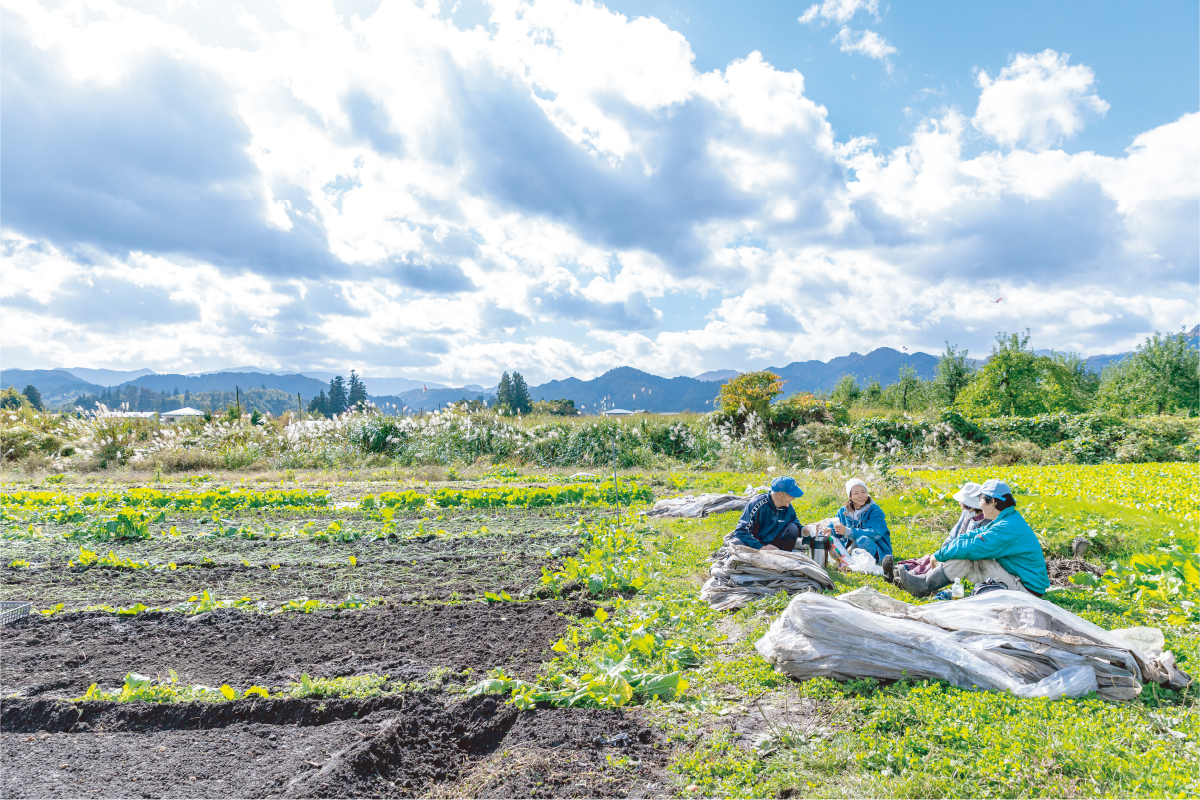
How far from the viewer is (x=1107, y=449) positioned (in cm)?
1967

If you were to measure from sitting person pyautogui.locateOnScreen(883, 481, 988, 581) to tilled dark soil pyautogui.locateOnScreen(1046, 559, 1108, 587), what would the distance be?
1.03m

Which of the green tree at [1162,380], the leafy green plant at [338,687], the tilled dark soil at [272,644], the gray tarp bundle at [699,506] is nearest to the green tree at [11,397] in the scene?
the tilled dark soil at [272,644]

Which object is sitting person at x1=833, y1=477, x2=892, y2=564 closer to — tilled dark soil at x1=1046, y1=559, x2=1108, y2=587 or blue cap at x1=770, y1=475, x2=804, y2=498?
blue cap at x1=770, y1=475, x2=804, y2=498

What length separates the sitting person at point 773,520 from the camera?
6480 millimetres

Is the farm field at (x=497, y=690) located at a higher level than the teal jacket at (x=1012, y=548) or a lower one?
lower

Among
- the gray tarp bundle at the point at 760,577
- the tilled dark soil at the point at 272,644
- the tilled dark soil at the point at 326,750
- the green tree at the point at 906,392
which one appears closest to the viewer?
the tilled dark soil at the point at 326,750

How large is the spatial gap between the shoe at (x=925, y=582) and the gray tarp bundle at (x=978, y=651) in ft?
5.32

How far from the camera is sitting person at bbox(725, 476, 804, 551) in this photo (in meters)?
6.48

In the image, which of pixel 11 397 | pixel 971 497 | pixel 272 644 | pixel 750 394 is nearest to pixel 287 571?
pixel 272 644

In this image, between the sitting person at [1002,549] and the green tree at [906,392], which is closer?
the sitting person at [1002,549]

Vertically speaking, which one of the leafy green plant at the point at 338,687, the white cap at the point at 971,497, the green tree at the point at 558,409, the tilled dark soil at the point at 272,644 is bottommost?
the tilled dark soil at the point at 272,644

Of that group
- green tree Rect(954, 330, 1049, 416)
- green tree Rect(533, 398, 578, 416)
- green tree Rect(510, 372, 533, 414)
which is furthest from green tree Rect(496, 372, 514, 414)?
green tree Rect(954, 330, 1049, 416)

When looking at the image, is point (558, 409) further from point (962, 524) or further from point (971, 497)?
point (971, 497)

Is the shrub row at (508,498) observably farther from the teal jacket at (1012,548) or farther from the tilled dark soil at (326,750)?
the tilled dark soil at (326,750)
